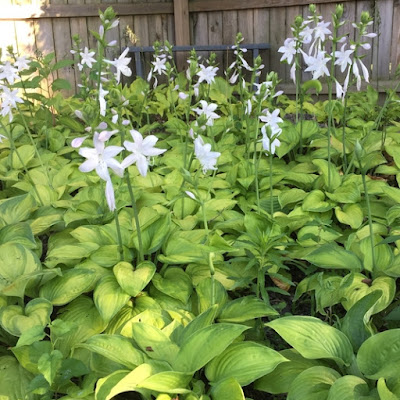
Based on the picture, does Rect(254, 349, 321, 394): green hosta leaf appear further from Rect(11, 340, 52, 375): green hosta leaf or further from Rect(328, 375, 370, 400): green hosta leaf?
Rect(11, 340, 52, 375): green hosta leaf

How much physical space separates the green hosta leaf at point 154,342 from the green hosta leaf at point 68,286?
35 centimetres

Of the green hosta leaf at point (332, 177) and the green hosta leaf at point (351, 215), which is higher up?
the green hosta leaf at point (332, 177)

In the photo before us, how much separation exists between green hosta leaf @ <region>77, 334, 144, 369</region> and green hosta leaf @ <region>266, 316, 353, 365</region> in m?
0.44

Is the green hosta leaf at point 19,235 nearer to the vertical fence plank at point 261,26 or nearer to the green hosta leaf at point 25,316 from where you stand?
the green hosta leaf at point 25,316

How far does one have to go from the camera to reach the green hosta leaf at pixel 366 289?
1.68 m

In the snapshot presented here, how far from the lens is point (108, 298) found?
170 centimetres

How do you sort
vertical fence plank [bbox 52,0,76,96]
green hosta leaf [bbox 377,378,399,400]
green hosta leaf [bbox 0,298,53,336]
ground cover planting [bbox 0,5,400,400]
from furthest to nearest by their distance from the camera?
vertical fence plank [bbox 52,0,76,96] < green hosta leaf [bbox 0,298,53,336] < ground cover planting [bbox 0,5,400,400] < green hosta leaf [bbox 377,378,399,400]

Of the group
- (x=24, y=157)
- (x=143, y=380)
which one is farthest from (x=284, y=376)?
(x=24, y=157)

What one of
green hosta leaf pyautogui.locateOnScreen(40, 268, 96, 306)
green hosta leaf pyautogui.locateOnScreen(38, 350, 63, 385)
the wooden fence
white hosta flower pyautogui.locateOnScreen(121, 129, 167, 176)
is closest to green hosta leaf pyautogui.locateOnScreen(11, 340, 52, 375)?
green hosta leaf pyautogui.locateOnScreen(38, 350, 63, 385)

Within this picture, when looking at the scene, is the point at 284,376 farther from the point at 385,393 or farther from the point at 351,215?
the point at 351,215

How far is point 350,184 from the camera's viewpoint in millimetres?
2502

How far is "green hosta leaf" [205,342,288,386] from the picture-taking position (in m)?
1.36

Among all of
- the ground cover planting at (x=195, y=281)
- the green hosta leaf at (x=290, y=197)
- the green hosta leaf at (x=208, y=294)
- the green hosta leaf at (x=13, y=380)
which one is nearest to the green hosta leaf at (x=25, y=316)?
the ground cover planting at (x=195, y=281)

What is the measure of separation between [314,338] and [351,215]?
103 centimetres
